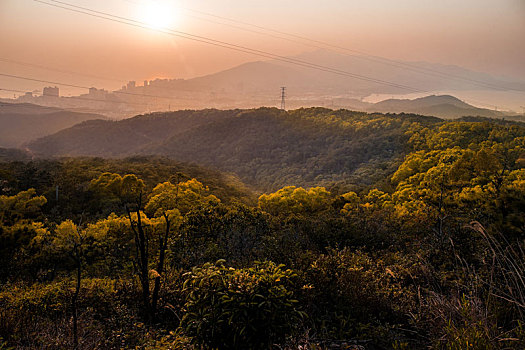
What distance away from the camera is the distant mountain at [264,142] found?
226 ft

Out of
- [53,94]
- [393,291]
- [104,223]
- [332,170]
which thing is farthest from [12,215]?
[53,94]

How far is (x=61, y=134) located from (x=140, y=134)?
87.6 ft


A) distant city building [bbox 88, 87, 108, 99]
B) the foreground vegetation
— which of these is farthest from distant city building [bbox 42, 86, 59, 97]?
the foreground vegetation

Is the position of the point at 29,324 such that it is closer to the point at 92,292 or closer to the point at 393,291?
the point at 92,292

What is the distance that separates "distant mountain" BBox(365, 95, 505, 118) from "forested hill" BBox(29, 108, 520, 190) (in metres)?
74.6

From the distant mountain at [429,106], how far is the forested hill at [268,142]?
74.6 metres

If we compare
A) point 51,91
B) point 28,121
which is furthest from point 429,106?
point 51,91

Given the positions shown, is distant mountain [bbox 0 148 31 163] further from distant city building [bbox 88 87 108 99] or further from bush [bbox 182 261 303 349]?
distant city building [bbox 88 87 108 99]

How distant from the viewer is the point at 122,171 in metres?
35.5

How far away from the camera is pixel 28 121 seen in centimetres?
13112

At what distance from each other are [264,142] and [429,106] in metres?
122

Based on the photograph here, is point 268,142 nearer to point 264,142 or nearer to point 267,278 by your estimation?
point 264,142

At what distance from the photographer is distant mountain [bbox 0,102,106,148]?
388 ft

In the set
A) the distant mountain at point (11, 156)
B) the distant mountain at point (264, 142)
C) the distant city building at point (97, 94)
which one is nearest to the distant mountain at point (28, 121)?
the distant mountain at point (264, 142)
